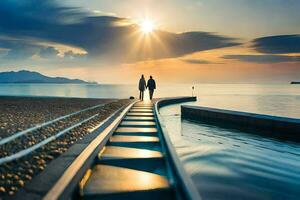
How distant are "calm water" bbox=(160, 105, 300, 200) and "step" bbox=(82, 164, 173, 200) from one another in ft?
6.61

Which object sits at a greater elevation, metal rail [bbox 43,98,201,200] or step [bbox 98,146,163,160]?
metal rail [bbox 43,98,201,200]

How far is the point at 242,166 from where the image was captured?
827cm

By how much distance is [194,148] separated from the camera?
10.9m

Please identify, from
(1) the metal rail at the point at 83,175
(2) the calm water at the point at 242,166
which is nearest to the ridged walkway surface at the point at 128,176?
(1) the metal rail at the point at 83,175

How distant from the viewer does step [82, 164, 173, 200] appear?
12.3 ft

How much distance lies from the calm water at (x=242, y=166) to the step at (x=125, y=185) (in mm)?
2014

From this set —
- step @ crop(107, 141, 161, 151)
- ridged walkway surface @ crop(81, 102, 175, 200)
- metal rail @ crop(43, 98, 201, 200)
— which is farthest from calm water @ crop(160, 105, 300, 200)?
metal rail @ crop(43, 98, 201, 200)

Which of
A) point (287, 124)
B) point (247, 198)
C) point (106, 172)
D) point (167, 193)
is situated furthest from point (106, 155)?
point (287, 124)

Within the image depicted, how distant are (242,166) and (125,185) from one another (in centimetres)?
527

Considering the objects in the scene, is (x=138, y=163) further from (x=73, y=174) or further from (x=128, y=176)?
(x=73, y=174)

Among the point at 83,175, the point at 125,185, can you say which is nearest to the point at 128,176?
the point at 125,185

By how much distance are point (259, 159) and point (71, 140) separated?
6.20 m

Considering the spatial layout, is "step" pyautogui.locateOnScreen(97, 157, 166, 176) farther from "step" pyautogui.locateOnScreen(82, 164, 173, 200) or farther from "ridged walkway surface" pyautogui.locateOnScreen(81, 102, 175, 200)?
"step" pyautogui.locateOnScreen(82, 164, 173, 200)

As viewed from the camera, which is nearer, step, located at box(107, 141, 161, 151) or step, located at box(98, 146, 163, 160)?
step, located at box(98, 146, 163, 160)
